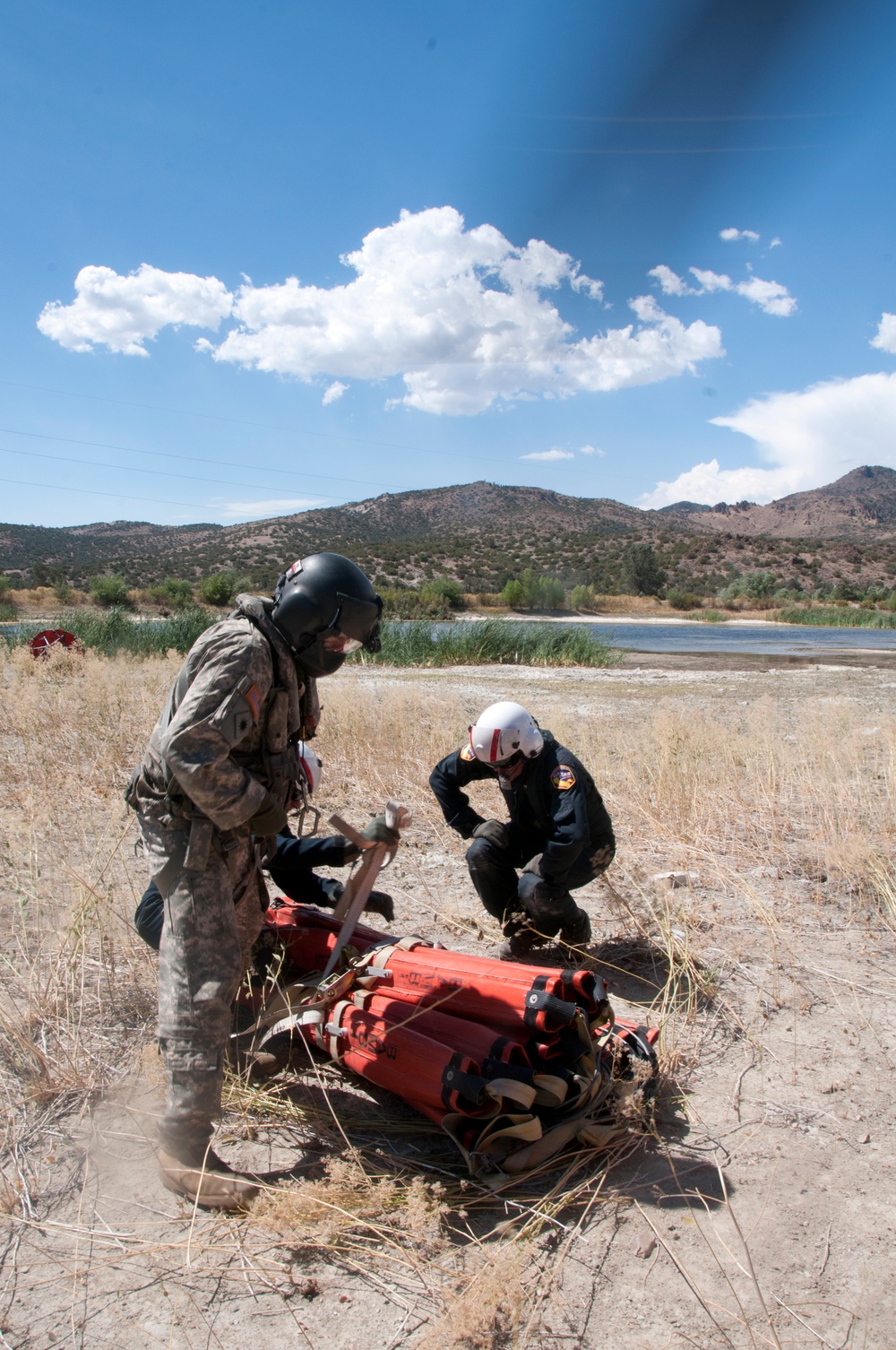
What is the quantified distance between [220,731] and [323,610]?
594 mm

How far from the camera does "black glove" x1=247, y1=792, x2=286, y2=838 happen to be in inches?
110

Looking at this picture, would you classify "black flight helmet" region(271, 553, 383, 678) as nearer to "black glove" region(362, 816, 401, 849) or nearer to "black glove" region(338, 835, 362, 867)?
"black glove" region(362, 816, 401, 849)

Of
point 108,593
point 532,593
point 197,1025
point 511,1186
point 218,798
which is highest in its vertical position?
point 532,593

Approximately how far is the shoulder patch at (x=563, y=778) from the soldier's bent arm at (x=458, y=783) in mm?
499

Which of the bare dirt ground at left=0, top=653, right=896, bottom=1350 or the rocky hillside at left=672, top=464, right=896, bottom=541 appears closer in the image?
the bare dirt ground at left=0, top=653, right=896, bottom=1350

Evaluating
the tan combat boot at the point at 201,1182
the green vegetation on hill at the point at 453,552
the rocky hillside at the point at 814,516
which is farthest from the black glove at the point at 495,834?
the rocky hillside at the point at 814,516

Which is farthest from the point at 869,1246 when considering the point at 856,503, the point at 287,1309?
the point at 856,503

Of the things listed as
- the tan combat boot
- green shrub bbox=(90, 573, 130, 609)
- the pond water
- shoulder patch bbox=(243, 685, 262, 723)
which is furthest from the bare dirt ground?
green shrub bbox=(90, 573, 130, 609)

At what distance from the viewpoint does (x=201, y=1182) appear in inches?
96.0

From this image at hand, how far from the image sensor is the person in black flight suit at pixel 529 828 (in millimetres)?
4039

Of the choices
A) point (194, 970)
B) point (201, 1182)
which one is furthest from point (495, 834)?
point (201, 1182)

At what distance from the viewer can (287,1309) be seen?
212 centimetres

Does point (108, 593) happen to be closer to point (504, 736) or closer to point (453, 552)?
point (504, 736)

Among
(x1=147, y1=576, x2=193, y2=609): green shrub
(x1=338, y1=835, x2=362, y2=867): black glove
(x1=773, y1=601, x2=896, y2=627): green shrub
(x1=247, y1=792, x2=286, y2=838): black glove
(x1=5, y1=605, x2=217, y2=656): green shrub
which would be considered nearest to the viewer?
(x1=247, y1=792, x2=286, y2=838): black glove
